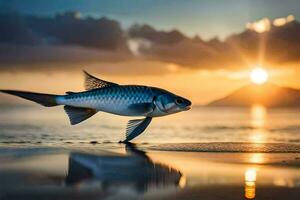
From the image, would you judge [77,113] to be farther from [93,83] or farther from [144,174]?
[144,174]

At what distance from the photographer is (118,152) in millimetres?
10250

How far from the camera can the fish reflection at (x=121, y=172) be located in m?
6.57

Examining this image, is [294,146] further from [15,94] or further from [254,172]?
[15,94]

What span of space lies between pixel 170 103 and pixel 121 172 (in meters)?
3.48

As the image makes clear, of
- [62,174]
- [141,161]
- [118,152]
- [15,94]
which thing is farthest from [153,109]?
[62,174]

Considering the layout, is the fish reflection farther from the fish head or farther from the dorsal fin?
the dorsal fin

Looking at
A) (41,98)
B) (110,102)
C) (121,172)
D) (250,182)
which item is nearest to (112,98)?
(110,102)

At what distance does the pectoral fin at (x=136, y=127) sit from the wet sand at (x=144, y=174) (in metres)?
0.47

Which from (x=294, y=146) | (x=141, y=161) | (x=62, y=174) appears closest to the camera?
(x=62, y=174)

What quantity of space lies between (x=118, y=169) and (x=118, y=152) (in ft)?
7.85

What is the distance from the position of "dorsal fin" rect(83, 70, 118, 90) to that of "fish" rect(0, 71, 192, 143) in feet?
0.10

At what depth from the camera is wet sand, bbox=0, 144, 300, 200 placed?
19.4 ft

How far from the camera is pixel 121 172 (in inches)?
297

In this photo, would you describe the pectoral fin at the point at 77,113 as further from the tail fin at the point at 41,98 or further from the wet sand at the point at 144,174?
the wet sand at the point at 144,174
